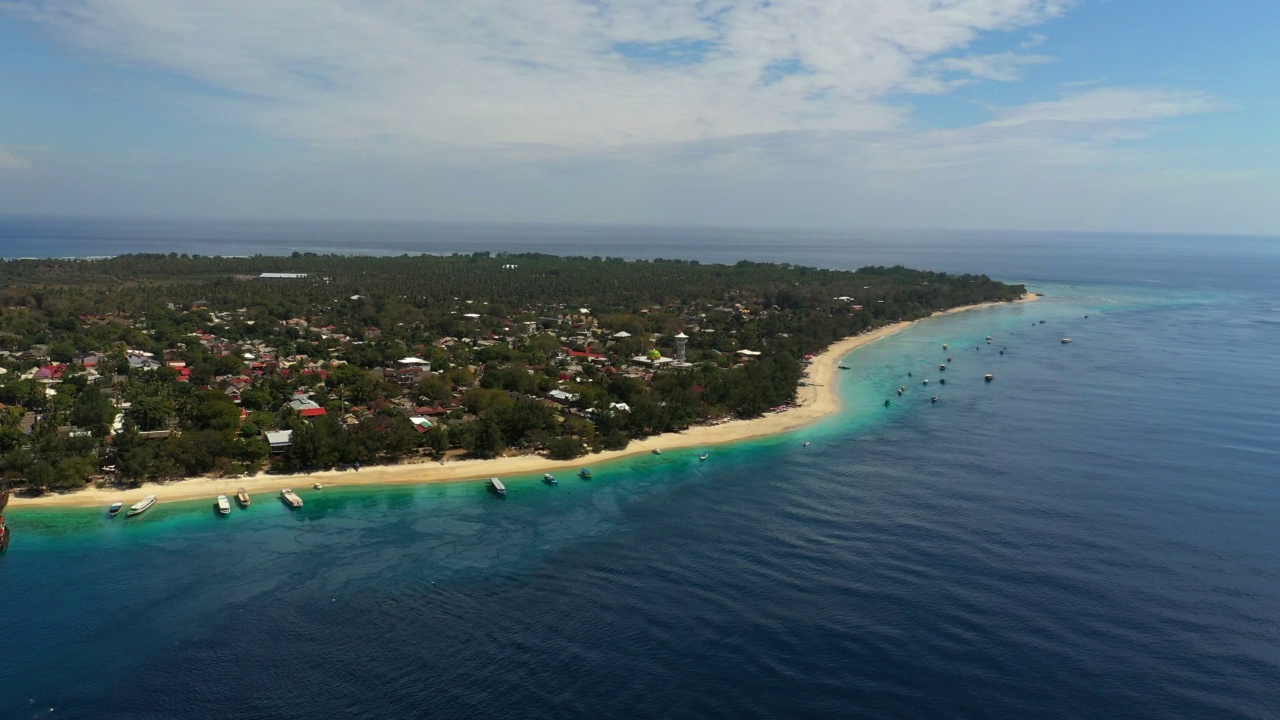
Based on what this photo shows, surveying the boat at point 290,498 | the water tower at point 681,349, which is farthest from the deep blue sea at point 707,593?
the water tower at point 681,349

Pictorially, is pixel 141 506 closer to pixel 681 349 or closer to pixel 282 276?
pixel 681 349

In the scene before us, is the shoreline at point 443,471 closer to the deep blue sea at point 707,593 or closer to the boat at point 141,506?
the boat at point 141,506

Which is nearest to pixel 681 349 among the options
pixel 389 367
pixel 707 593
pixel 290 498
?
pixel 389 367

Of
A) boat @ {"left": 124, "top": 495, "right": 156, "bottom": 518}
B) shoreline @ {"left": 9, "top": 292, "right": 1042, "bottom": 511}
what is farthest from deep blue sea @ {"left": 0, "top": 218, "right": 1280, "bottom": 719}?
shoreline @ {"left": 9, "top": 292, "right": 1042, "bottom": 511}

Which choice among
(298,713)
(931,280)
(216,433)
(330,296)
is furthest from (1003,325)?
(298,713)

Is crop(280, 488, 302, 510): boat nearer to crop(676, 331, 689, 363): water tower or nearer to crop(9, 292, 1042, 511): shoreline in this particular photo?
crop(9, 292, 1042, 511): shoreline

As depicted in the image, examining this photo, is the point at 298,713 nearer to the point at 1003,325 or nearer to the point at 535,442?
the point at 535,442
